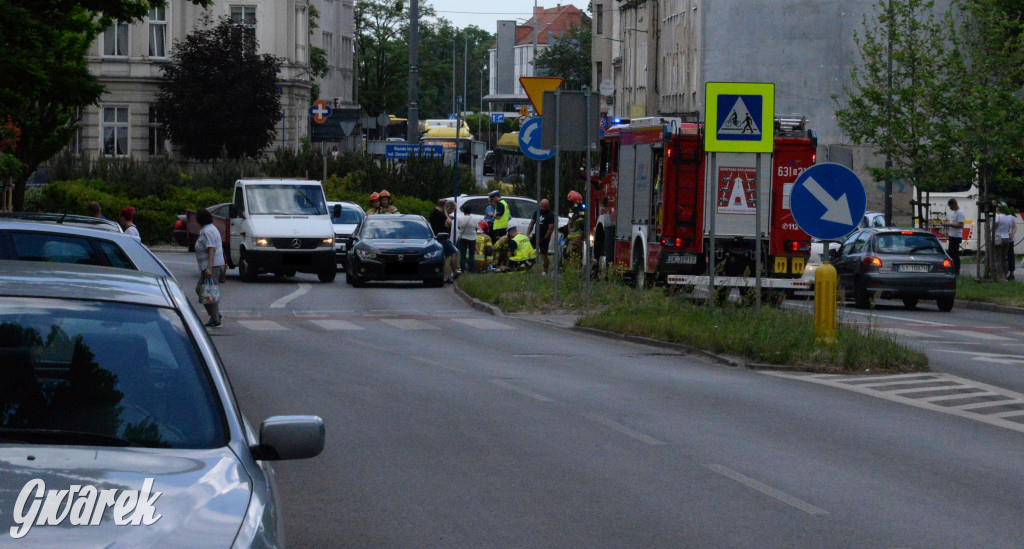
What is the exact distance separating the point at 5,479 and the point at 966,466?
7.10m

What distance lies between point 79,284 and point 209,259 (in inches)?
630

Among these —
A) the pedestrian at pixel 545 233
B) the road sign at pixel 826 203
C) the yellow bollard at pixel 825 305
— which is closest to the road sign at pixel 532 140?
the road sign at pixel 826 203

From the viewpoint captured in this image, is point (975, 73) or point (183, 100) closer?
point (975, 73)

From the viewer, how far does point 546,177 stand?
47.0 m

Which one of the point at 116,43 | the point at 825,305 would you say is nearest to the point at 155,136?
the point at 116,43

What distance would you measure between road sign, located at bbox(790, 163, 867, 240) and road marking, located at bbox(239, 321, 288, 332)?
329 inches

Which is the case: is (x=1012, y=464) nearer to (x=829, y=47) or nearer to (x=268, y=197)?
(x=268, y=197)

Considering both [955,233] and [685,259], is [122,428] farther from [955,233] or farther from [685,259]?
[955,233]

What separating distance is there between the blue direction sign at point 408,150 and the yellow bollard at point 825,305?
3183 centimetres

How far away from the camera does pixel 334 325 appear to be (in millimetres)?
22812

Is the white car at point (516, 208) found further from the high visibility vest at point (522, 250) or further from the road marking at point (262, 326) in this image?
the road marking at point (262, 326)

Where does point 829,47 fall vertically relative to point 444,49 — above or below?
below

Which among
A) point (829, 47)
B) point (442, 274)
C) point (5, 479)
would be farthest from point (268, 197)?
point (829, 47)

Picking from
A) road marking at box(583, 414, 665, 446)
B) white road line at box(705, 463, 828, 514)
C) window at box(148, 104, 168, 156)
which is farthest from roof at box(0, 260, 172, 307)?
window at box(148, 104, 168, 156)
